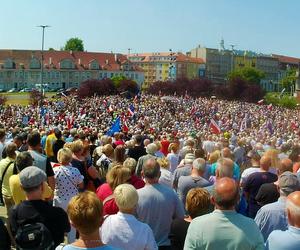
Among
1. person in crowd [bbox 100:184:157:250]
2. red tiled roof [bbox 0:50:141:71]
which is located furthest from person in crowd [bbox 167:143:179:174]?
red tiled roof [bbox 0:50:141:71]

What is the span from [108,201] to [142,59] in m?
173

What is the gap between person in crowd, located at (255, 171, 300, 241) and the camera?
5.40 m

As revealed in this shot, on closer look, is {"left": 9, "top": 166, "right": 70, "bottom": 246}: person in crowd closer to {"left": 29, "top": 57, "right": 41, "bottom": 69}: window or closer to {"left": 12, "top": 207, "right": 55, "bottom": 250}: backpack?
{"left": 12, "top": 207, "right": 55, "bottom": 250}: backpack

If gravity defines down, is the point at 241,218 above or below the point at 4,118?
above

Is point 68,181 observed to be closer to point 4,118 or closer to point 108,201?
point 108,201

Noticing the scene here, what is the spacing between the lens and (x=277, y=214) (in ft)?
17.7

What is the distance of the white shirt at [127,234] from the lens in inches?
190

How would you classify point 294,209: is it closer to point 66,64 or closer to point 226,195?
point 226,195

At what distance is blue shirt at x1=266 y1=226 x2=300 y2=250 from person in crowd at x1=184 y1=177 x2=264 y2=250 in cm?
11

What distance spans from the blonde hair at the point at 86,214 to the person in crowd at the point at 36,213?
82cm

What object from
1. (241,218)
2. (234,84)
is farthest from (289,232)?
(234,84)

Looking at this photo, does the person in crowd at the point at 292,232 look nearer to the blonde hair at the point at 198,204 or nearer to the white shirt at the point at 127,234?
the blonde hair at the point at 198,204

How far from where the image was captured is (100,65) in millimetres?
125938

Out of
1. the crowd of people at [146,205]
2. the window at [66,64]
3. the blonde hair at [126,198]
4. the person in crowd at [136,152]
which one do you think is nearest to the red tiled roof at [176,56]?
the window at [66,64]
